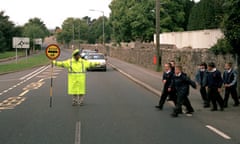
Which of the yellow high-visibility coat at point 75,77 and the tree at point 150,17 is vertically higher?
the tree at point 150,17

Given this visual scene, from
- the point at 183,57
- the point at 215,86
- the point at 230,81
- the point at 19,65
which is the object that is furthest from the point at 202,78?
the point at 19,65

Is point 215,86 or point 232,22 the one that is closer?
point 215,86

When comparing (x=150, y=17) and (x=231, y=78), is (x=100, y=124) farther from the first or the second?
(x=150, y=17)

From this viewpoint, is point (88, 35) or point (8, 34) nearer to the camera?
point (8, 34)

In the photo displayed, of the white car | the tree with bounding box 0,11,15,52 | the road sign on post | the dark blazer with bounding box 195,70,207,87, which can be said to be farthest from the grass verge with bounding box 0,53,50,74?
the tree with bounding box 0,11,15,52

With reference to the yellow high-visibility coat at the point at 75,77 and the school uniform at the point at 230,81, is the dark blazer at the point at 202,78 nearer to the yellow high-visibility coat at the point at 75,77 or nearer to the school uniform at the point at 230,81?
the school uniform at the point at 230,81

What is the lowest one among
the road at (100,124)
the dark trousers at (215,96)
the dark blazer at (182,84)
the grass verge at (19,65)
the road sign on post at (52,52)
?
the grass verge at (19,65)

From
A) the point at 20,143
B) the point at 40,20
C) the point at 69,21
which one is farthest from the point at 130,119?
the point at 40,20

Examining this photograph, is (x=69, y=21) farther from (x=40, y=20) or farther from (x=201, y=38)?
(x=201, y=38)

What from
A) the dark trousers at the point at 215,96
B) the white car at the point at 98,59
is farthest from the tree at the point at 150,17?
the dark trousers at the point at 215,96

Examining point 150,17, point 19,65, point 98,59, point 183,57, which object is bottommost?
point 19,65

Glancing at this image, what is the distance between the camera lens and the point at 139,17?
56781 mm

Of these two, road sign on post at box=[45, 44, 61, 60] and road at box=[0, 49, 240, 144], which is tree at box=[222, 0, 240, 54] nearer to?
road at box=[0, 49, 240, 144]

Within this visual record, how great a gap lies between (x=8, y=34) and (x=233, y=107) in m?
92.1
